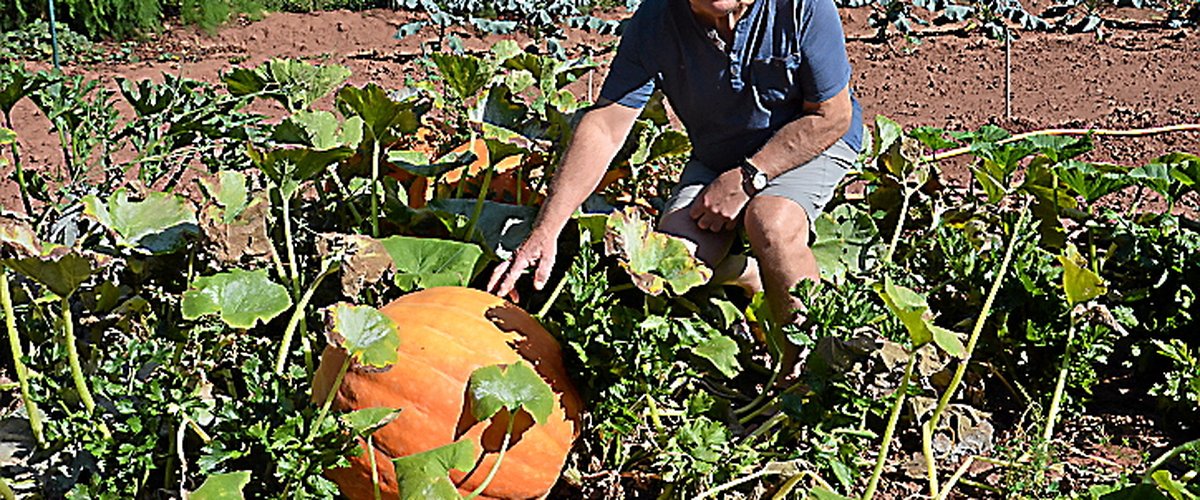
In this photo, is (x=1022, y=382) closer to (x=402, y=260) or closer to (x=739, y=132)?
(x=739, y=132)

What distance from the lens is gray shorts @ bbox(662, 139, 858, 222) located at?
8.75 ft

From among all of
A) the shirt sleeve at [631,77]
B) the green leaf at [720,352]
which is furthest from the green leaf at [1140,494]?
the shirt sleeve at [631,77]

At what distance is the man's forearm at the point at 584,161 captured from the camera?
8.35ft

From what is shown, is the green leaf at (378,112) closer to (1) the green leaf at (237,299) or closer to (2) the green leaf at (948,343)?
(1) the green leaf at (237,299)

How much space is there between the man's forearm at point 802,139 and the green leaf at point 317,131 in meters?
0.89

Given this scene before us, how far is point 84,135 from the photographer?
2.85 meters

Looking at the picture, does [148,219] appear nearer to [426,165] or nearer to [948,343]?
[426,165]

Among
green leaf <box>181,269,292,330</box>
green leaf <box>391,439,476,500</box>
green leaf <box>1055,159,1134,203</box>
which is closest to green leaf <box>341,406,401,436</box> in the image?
green leaf <box>391,439,476,500</box>

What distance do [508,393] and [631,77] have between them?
1097 mm

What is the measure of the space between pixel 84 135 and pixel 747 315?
1.63 meters

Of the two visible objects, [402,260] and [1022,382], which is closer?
[402,260]

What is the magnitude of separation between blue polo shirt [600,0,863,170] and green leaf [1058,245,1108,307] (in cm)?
66

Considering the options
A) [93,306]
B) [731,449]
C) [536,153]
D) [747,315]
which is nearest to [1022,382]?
[747,315]

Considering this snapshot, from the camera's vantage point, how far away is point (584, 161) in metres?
2.65
